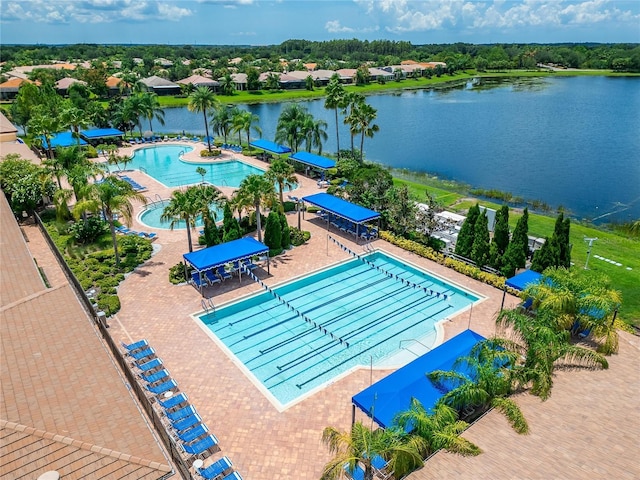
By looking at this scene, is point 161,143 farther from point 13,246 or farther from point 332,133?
point 13,246

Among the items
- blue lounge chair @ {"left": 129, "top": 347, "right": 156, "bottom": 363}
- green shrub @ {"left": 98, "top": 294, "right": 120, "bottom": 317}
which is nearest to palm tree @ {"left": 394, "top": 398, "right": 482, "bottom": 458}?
blue lounge chair @ {"left": 129, "top": 347, "right": 156, "bottom": 363}

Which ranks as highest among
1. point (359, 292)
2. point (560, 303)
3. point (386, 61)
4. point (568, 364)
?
point (386, 61)

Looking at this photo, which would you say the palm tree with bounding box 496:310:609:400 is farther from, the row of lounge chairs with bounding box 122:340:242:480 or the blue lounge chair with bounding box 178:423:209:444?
the blue lounge chair with bounding box 178:423:209:444

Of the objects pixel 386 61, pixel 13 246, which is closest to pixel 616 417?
pixel 13 246

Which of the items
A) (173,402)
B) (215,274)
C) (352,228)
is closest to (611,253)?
(352,228)

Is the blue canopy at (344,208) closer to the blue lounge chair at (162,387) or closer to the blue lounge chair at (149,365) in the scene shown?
the blue lounge chair at (149,365)

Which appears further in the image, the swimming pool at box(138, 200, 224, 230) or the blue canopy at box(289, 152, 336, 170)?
the blue canopy at box(289, 152, 336, 170)

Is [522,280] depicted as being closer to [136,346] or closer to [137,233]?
[136,346]
